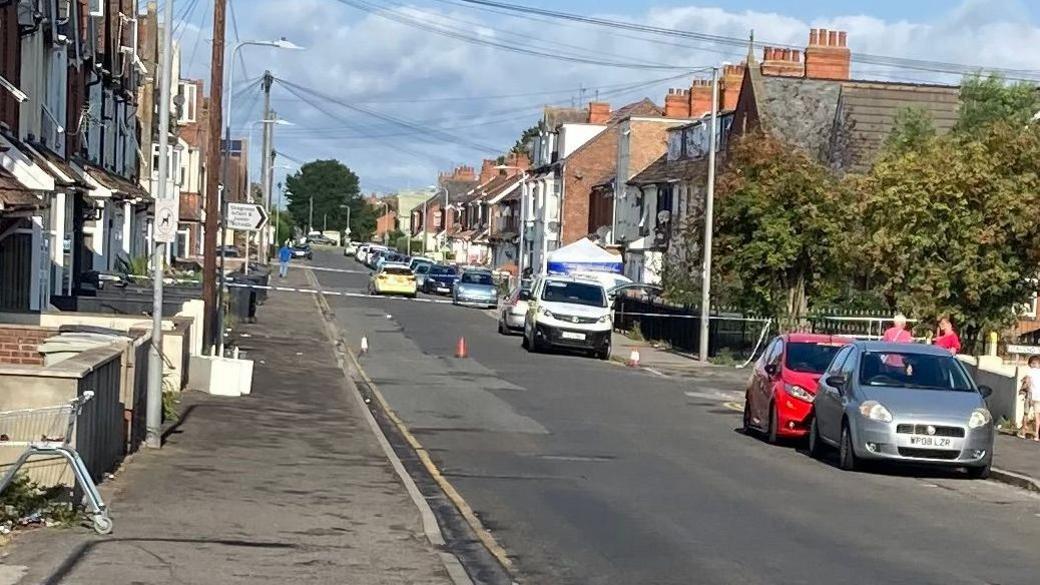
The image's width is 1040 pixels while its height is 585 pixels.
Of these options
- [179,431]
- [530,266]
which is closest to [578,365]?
[179,431]

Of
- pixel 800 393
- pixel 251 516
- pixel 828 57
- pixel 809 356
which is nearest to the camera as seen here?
pixel 251 516

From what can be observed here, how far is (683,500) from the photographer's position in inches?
618

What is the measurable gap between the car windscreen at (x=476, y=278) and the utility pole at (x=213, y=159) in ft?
127

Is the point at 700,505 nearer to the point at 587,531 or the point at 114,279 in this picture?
the point at 587,531

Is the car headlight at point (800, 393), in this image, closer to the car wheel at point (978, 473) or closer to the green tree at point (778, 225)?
the car wheel at point (978, 473)

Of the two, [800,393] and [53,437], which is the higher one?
[53,437]

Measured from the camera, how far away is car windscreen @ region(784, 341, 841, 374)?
2291 centimetres

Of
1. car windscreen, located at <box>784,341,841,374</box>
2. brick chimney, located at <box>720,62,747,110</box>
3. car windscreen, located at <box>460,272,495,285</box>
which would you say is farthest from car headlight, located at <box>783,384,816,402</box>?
car windscreen, located at <box>460,272,495,285</box>

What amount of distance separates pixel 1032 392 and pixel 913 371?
4637 millimetres

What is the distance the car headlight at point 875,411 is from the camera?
18719mm

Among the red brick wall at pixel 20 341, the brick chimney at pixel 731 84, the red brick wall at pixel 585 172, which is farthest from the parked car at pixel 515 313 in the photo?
the red brick wall at pixel 585 172

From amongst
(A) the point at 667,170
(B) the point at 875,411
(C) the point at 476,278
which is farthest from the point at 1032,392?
(C) the point at 476,278

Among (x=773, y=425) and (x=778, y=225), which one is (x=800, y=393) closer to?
(x=773, y=425)

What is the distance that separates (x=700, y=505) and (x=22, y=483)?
20.4 feet
